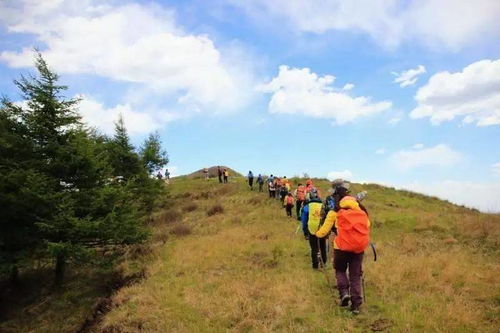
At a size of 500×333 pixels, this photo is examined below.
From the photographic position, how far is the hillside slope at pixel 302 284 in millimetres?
8703

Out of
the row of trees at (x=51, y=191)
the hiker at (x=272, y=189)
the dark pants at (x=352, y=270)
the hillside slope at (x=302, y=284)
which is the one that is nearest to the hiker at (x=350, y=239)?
the dark pants at (x=352, y=270)

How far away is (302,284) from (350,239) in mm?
3632

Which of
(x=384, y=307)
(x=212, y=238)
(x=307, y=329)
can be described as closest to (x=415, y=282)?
(x=384, y=307)

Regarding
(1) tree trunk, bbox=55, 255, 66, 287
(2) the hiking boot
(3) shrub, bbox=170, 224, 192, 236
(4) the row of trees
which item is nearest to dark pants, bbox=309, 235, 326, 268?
(2) the hiking boot

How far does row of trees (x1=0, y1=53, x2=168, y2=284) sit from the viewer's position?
1777 cm

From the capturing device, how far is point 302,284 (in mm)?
11320

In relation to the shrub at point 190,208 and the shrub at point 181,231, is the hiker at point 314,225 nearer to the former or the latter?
the shrub at point 181,231

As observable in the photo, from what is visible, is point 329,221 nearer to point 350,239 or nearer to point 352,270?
point 350,239

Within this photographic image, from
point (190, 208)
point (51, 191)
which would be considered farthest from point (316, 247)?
point (190, 208)

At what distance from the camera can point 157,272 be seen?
15.9 metres

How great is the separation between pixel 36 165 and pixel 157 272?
7.72 metres

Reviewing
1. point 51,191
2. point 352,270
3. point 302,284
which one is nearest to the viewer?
point 352,270

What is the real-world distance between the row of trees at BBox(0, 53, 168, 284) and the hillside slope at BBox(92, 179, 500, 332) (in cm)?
289

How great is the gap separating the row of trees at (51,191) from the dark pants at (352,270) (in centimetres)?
1224
